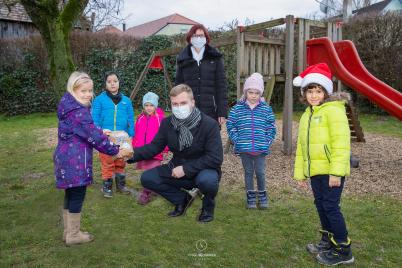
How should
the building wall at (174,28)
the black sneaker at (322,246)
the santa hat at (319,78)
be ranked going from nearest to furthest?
the santa hat at (319,78) < the black sneaker at (322,246) < the building wall at (174,28)

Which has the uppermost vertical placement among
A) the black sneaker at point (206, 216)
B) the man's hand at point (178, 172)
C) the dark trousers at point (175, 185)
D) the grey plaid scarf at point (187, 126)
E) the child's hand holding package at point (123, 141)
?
the grey plaid scarf at point (187, 126)

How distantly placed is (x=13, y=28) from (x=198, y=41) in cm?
2043

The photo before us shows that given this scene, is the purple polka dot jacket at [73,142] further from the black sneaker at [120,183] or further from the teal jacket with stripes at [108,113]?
the black sneaker at [120,183]

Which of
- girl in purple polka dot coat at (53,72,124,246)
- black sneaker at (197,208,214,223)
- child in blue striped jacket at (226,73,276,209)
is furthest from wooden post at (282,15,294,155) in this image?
girl in purple polka dot coat at (53,72,124,246)

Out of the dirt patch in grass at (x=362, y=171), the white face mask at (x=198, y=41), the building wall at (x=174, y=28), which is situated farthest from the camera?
the building wall at (x=174, y=28)

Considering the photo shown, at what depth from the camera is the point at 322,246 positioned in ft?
11.4

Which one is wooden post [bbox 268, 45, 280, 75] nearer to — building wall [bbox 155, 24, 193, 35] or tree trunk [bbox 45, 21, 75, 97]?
tree trunk [bbox 45, 21, 75, 97]

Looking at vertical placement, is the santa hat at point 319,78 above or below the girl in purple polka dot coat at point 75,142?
above

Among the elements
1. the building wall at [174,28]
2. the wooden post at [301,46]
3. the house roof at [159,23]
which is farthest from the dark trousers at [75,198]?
the building wall at [174,28]

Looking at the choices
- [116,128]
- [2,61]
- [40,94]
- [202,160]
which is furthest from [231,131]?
[2,61]

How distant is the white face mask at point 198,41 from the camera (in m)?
5.20

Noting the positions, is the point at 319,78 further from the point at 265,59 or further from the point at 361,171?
the point at 265,59

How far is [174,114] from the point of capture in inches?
164

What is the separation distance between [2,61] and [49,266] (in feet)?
46.7
